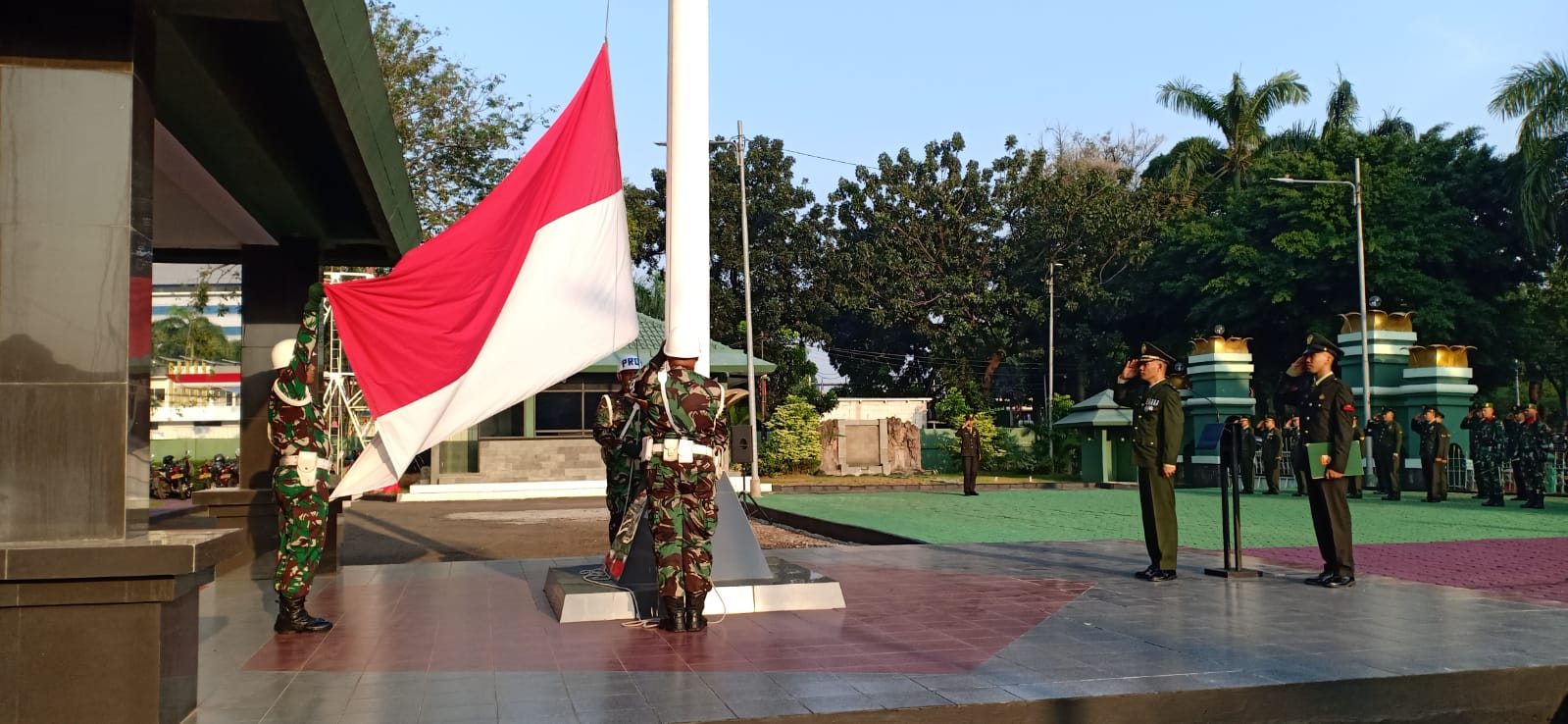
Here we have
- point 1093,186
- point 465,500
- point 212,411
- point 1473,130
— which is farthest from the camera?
point 1093,186

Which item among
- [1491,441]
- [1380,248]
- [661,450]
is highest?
[1380,248]

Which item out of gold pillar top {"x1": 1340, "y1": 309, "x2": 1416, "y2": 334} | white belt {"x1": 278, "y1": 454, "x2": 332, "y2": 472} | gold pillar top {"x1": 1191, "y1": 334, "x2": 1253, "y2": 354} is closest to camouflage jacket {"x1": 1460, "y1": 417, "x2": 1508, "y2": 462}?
gold pillar top {"x1": 1340, "y1": 309, "x2": 1416, "y2": 334}

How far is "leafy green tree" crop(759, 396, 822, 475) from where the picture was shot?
3431 centimetres

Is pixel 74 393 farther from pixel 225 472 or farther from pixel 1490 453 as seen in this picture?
pixel 225 472

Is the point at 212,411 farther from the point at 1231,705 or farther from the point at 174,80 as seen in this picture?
the point at 1231,705

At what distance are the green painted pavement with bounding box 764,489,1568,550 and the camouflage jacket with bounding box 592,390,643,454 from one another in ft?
19.1

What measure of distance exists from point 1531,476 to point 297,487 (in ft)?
64.2

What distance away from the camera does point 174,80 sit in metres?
6.26

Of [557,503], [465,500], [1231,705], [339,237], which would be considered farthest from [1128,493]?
Result: [1231,705]

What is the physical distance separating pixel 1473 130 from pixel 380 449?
1498 inches

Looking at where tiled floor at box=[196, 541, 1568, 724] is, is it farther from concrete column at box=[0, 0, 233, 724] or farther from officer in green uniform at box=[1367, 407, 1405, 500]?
officer in green uniform at box=[1367, 407, 1405, 500]

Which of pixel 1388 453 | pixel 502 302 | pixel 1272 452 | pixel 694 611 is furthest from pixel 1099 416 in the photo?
pixel 502 302

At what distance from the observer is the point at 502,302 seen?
7.22 meters

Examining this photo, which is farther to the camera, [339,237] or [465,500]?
[465,500]
